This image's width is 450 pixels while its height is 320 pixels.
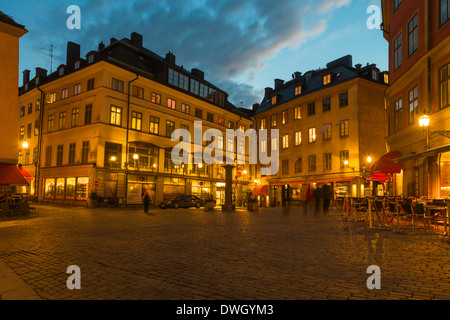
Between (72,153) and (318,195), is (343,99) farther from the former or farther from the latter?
(72,153)

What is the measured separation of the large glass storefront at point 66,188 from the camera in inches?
1243

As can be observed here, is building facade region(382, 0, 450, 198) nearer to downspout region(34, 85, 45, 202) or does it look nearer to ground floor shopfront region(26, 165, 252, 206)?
ground floor shopfront region(26, 165, 252, 206)

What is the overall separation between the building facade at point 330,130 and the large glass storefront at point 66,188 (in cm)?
1902

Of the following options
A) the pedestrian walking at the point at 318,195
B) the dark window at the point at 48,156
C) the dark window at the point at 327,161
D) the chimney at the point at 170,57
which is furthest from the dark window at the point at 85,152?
the dark window at the point at 327,161

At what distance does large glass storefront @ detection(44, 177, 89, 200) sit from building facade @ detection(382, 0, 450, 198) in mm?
25908

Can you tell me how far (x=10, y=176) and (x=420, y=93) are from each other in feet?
74.2

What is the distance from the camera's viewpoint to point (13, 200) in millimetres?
18688

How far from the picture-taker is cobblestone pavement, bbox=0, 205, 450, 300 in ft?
15.2

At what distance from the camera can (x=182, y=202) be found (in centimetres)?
3284

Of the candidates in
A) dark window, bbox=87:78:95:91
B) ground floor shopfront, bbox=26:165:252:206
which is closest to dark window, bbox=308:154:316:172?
ground floor shopfront, bbox=26:165:252:206

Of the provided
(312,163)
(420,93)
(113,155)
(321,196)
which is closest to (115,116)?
(113,155)

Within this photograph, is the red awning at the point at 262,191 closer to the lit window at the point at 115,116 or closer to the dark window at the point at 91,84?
the lit window at the point at 115,116
